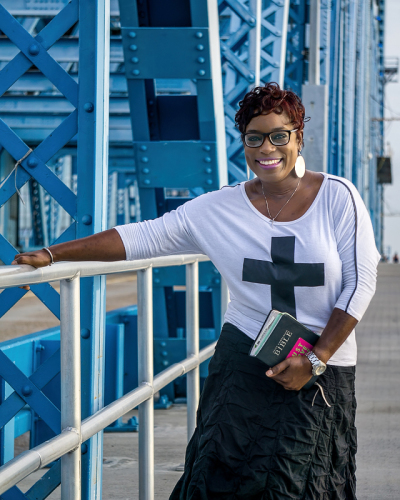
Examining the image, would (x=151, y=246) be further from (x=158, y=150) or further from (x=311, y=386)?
(x=158, y=150)

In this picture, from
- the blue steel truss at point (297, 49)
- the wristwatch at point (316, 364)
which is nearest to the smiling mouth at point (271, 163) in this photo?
the wristwatch at point (316, 364)

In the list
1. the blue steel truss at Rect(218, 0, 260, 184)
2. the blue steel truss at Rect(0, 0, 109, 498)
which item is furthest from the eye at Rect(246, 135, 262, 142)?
the blue steel truss at Rect(218, 0, 260, 184)

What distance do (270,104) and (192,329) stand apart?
1.77 m

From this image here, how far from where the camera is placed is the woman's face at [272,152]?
2355 millimetres

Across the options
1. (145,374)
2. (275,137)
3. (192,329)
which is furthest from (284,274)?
(192,329)

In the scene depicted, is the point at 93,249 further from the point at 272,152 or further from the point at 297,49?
the point at 297,49

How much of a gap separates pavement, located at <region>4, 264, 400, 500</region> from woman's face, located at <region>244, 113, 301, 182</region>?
79.8 inches

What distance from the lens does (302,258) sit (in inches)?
90.0

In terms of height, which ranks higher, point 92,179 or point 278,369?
point 92,179

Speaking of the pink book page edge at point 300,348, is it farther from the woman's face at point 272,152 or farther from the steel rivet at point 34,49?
the steel rivet at point 34,49

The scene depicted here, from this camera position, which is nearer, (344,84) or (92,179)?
(92,179)

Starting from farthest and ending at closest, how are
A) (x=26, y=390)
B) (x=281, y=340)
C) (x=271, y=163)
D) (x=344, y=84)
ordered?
(x=344, y=84), (x=26, y=390), (x=271, y=163), (x=281, y=340)

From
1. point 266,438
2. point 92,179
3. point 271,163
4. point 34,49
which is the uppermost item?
point 34,49

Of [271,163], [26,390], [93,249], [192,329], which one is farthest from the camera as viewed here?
[192,329]
